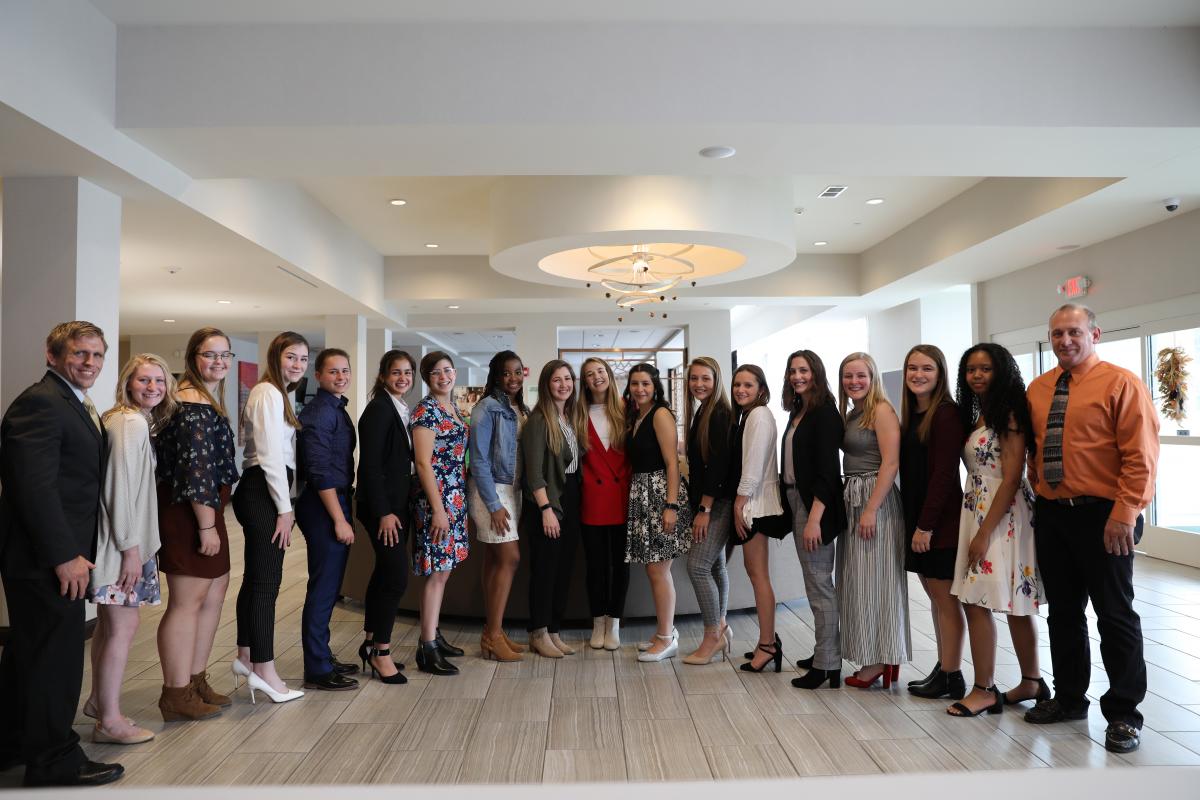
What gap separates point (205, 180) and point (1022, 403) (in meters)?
5.34

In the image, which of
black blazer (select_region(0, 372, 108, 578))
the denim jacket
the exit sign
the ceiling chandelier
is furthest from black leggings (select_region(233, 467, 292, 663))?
the exit sign

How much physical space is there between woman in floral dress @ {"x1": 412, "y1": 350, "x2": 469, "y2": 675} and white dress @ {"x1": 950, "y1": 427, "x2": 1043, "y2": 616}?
2.23m

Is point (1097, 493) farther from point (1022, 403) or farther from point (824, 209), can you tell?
point (824, 209)

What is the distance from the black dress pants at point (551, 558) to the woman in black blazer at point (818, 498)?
1138 mm

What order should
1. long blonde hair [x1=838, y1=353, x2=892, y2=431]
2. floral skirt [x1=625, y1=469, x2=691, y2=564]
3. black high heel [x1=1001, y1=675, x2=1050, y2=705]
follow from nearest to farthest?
black high heel [x1=1001, y1=675, x2=1050, y2=705] → long blonde hair [x1=838, y1=353, x2=892, y2=431] → floral skirt [x1=625, y1=469, x2=691, y2=564]

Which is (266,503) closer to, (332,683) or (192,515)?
(192,515)

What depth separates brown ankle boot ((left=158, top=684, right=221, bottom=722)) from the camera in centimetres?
312

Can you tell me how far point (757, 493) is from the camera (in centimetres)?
373

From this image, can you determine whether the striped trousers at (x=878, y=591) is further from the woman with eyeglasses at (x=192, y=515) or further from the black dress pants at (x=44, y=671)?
the black dress pants at (x=44, y=671)

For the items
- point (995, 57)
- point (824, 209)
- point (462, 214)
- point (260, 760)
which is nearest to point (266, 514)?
point (260, 760)

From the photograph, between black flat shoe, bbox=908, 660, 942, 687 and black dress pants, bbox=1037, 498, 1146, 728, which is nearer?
black dress pants, bbox=1037, 498, 1146, 728

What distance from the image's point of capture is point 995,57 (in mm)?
4328

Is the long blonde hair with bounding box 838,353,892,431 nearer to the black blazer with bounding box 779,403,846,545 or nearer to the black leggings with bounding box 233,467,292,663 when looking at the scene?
the black blazer with bounding box 779,403,846,545

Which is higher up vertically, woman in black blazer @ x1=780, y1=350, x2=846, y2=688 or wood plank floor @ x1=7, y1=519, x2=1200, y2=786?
woman in black blazer @ x1=780, y1=350, x2=846, y2=688
